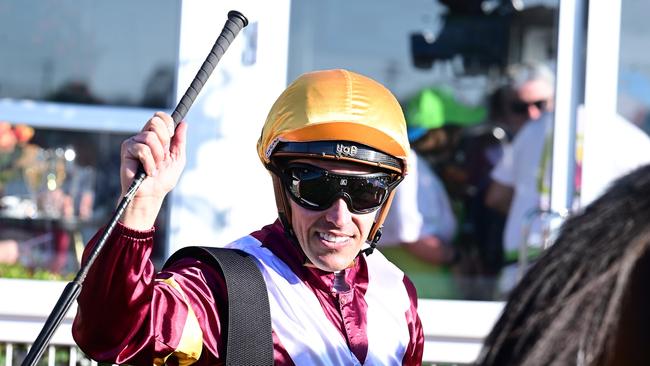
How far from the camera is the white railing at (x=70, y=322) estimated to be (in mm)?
4191

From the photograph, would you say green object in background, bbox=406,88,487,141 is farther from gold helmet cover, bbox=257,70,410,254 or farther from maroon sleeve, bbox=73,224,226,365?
maroon sleeve, bbox=73,224,226,365

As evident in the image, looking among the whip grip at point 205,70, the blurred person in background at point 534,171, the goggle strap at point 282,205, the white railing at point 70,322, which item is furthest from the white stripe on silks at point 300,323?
the blurred person in background at point 534,171

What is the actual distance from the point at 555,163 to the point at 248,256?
107 inches

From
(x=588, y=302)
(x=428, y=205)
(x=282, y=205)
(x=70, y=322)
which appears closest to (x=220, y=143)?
(x=70, y=322)

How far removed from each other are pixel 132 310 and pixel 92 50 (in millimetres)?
4048

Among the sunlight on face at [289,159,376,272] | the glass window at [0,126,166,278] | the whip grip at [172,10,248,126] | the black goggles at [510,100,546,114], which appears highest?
the whip grip at [172,10,248,126]

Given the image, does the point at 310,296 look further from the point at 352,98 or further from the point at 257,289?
the point at 352,98

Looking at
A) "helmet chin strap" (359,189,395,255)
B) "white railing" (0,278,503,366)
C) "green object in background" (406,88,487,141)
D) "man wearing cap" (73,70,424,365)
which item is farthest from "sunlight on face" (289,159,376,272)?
"green object in background" (406,88,487,141)

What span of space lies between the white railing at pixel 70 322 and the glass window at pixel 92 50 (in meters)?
1.67

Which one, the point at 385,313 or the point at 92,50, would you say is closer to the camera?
the point at 385,313

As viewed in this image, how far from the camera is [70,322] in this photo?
4250mm

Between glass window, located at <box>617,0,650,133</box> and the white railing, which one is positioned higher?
glass window, located at <box>617,0,650,133</box>

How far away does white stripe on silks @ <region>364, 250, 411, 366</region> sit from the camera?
2.54 meters

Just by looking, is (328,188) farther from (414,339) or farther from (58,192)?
(58,192)
